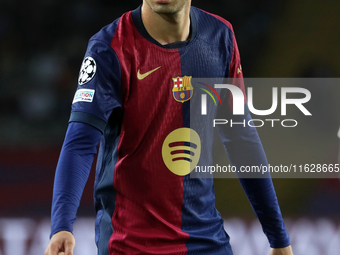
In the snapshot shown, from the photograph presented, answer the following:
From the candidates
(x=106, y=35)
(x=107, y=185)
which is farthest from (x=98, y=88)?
(x=107, y=185)

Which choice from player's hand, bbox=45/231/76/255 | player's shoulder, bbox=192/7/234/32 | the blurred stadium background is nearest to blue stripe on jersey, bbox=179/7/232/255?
player's shoulder, bbox=192/7/234/32

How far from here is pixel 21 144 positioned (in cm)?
470

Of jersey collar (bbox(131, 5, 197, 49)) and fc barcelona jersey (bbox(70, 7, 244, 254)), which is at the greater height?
jersey collar (bbox(131, 5, 197, 49))

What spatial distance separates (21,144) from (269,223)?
12.1ft

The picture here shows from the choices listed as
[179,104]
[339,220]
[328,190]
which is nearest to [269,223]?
[179,104]

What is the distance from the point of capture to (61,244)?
3.38 feet

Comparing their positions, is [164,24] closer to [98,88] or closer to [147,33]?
[147,33]

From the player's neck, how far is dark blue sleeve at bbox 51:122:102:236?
0.38 m

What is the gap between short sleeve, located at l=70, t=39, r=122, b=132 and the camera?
1.19m

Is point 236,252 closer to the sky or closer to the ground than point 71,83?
closer to the ground

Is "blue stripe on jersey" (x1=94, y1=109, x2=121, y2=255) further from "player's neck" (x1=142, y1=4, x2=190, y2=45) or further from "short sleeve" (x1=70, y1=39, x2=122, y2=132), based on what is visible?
"player's neck" (x1=142, y1=4, x2=190, y2=45)

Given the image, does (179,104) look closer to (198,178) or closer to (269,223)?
(198,178)

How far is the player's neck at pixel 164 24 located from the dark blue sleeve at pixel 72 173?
381mm

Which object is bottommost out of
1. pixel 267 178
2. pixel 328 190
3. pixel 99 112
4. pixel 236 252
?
pixel 236 252
